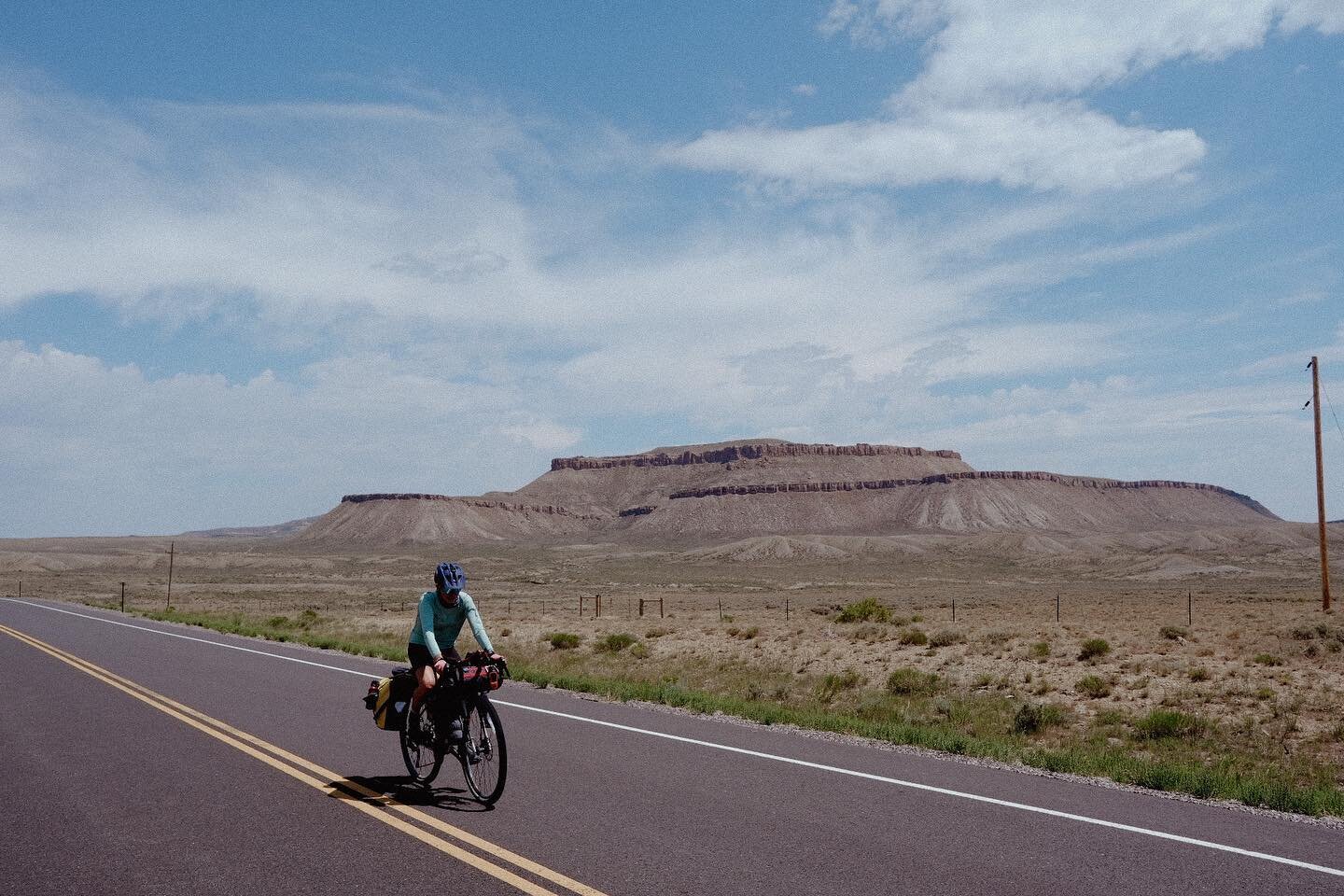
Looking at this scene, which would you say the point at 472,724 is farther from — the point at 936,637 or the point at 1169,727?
the point at 936,637

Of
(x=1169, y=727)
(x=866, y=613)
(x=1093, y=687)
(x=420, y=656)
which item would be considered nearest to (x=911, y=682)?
(x=1093, y=687)

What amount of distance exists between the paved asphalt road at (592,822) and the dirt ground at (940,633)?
6.67m

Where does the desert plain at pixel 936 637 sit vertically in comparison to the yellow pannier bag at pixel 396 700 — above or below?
below

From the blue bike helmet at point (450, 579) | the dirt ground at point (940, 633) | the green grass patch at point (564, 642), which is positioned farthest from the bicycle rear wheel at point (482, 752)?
the green grass patch at point (564, 642)

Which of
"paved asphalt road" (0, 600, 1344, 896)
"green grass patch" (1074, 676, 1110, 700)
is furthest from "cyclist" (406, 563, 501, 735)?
"green grass patch" (1074, 676, 1110, 700)

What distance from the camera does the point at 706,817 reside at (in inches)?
297

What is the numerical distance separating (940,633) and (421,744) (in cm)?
2139

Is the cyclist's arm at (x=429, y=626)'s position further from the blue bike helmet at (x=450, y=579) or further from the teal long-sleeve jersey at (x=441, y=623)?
the blue bike helmet at (x=450, y=579)

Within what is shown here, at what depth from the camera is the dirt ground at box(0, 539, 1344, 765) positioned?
17766mm

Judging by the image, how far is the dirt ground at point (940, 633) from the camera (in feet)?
58.3

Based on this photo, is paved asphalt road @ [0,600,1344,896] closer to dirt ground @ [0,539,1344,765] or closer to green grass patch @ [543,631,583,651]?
dirt ground @ [0,539,1344,765]

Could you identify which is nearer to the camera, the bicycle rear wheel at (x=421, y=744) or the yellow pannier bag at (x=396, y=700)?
the bicycle rear wheel at (x=421, y=744)

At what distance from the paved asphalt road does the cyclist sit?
3.27ft

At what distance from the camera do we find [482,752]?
26.1 feet
